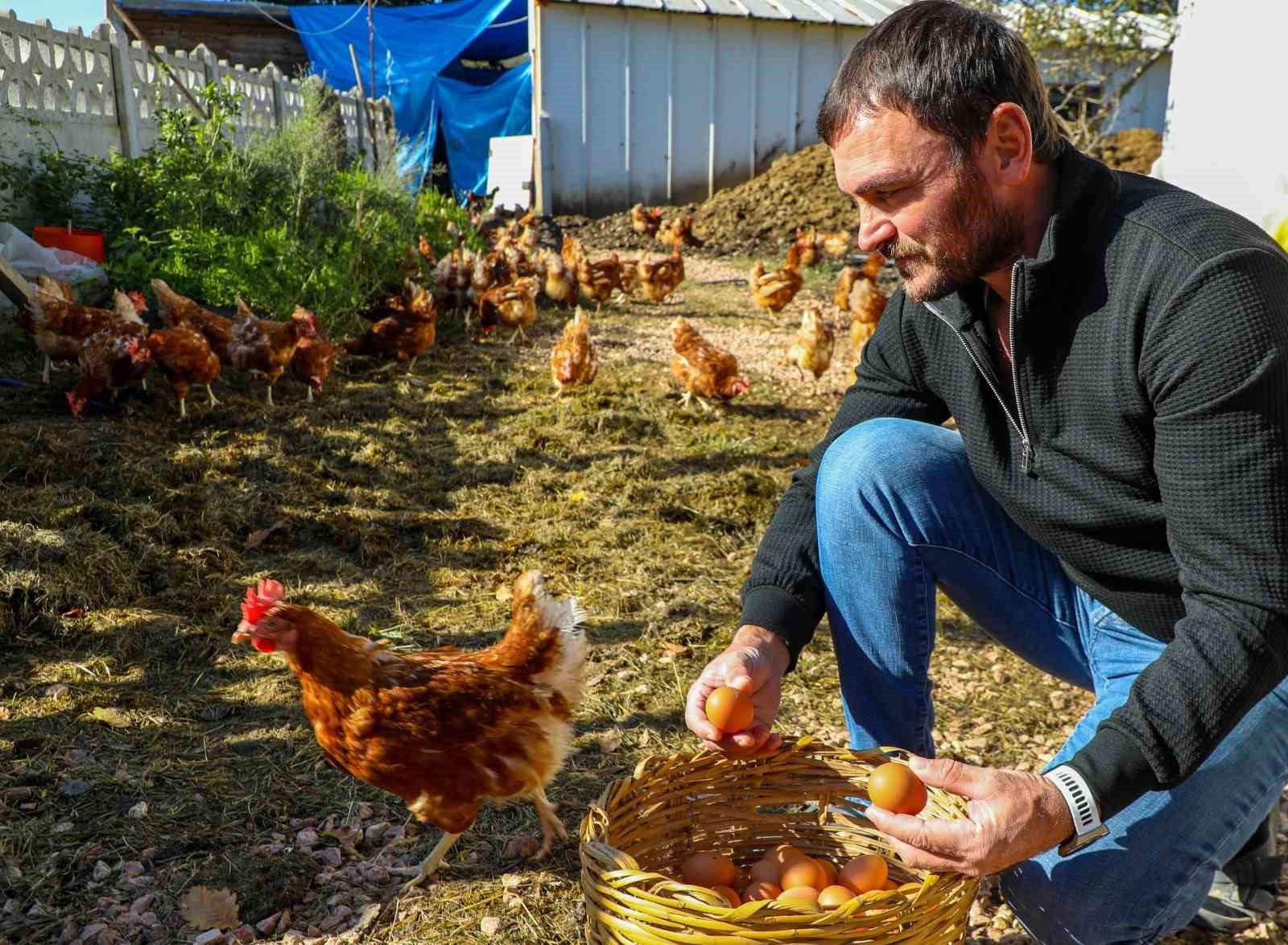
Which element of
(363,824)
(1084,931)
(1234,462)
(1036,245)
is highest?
(1036,245)

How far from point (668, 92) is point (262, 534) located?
13986mm

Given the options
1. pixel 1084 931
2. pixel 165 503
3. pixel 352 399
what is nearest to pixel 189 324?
pixel 352 399

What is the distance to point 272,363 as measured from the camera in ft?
19.3

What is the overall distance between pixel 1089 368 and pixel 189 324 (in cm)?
525

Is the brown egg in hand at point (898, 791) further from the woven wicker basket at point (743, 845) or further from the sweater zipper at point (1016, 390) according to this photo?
the sweater zipper at point (1016, 390)

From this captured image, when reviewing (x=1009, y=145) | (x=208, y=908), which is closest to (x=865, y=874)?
(x=1009, y=145)

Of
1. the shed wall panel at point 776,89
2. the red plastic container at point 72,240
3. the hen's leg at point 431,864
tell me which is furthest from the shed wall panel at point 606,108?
the hen's leg at point 431,864

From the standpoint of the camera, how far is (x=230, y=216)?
25.2 feet

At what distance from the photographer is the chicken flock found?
17.9ft

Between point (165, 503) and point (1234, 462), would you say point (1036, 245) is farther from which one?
point (165, 503)

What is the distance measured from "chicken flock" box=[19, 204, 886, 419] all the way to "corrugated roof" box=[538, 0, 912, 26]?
278 inches

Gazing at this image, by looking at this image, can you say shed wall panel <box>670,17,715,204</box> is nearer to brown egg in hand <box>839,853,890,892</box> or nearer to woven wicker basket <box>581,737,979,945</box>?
woven wicker basket <box>581,737,979,945</box>

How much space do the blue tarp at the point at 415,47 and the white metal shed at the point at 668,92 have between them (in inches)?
50.9

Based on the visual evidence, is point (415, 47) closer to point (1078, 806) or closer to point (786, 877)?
point (786, 877)
